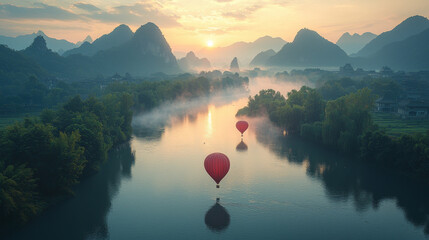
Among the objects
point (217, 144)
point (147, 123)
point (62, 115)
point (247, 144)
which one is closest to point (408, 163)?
point (247, 144)

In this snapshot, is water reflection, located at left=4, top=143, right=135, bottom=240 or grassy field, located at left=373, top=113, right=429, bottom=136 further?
grassy field, located at left=373, top=113, right=429, bottom=136

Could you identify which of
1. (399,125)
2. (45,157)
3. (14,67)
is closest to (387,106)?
(399,125)

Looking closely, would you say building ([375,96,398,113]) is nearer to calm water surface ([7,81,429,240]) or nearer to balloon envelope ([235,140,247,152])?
calm water surface ([7,81,429,240])

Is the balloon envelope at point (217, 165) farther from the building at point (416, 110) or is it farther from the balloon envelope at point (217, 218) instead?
the building at point (416, 110)

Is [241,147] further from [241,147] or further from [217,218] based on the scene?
[217,218]

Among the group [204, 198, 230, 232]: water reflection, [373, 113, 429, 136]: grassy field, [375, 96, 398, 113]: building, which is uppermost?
[375, 96, 398, 113]: building

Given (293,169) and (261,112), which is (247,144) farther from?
(261,112)

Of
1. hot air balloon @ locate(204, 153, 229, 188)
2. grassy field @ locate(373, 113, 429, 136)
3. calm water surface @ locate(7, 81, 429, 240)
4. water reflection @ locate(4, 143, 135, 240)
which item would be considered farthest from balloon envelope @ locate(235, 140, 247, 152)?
grassy field @ locate(373, 113, 429, 136)

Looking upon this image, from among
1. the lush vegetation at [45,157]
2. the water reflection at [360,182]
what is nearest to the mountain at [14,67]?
the lush vegetation at [45,157]
